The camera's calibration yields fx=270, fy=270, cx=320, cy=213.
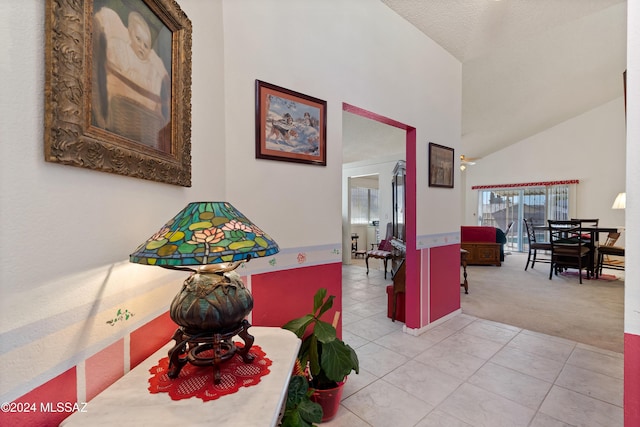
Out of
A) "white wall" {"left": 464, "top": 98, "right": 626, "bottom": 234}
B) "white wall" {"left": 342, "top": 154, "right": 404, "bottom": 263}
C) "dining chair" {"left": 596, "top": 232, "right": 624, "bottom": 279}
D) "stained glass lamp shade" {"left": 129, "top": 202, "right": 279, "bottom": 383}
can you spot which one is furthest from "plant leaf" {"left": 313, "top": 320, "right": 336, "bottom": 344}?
"white wall" {"left": 464, "top": 98, "right": 626, "bottom": 234}

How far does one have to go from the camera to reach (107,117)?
2.31 ft

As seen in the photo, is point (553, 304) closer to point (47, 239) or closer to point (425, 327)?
point (425, 327)

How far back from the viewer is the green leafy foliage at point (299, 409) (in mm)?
1035

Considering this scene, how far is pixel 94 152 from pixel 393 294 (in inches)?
114

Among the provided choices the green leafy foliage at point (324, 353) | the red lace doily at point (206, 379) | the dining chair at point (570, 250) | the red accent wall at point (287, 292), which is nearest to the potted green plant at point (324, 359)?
the green leafy foliage at point (324, 353)

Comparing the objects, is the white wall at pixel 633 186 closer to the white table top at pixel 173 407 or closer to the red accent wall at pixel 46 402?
the white table top at pixel 173 407

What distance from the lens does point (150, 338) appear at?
0.91m

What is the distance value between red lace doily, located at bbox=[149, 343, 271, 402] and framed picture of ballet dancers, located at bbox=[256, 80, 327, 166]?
1.09 metres

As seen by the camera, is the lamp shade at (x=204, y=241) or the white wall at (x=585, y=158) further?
the white wall at (x=585, y=158)

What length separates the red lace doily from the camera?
2.28 ft

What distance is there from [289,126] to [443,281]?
2329mm

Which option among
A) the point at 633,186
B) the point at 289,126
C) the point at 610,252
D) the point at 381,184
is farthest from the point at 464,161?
the point at 633,186

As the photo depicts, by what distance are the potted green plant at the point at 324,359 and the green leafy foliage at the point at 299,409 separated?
0.86 feet

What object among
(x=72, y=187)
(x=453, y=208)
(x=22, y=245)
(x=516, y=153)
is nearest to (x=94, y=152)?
(x=72, y=187)
